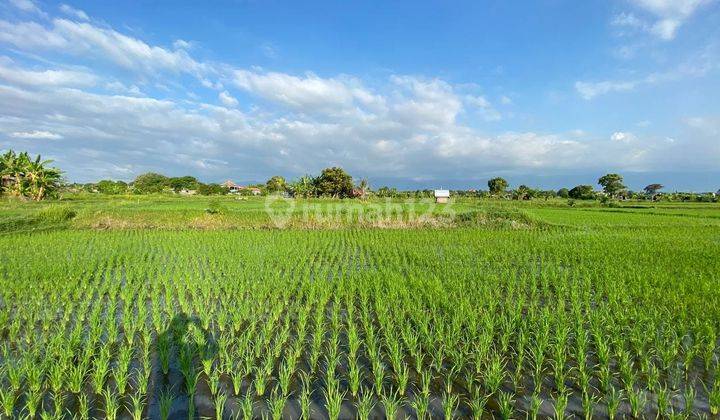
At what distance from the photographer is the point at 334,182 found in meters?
46.3

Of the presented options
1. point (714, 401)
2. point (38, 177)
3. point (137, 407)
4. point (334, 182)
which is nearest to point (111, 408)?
point (137, 407)

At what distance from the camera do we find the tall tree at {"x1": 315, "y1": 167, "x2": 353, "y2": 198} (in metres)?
46.1

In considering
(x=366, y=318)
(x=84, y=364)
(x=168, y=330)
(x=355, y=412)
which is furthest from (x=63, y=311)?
(x=355, y=412)

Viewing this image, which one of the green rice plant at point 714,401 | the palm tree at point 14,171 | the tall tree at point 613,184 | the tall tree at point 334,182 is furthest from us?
the tall tree at point 613,184

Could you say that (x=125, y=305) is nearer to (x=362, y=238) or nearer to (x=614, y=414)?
(x=614, y=414)

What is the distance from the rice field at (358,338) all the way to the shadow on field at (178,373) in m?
0.02

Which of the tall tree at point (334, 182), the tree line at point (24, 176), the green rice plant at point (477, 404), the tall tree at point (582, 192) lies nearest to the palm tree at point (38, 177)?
the tree line at point (24, 176)

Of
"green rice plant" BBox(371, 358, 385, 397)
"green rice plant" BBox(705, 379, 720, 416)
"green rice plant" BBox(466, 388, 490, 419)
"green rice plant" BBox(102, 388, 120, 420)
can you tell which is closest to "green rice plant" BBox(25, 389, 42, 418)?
"green rice plant" BBox(102, 388, 120, 420)

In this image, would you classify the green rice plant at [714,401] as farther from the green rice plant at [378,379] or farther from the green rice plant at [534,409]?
the green rice plant at [378,379]

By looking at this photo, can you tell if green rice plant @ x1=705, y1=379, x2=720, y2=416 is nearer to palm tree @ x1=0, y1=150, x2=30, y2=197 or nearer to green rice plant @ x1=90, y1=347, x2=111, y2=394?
green rice plant @ x1=90, y1=347, x2=111, y2=394

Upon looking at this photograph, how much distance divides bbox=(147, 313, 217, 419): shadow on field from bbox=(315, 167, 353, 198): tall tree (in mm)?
41949

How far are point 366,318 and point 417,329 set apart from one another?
64 cm

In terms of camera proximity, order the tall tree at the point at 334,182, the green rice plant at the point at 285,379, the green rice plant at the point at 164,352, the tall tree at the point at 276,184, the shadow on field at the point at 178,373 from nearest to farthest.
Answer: the shadow on field at the point at 178,373 → the green rice plant at the point at 285,379 → the green rice plant at the point at 164,352 → the tall tree at the point at 334,182 → the tall tree at the point at 276,184

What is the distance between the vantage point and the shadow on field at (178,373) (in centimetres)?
292
